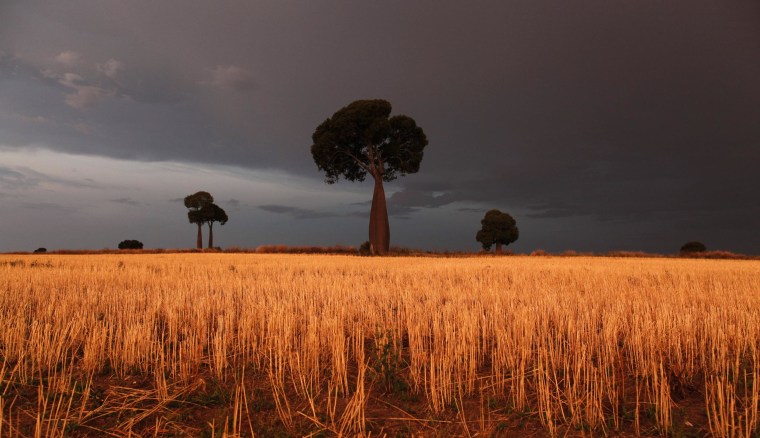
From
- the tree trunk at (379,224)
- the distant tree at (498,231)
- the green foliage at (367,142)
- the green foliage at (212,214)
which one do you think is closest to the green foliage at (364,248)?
the tree trunk at (379,224)

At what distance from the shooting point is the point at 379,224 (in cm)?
3478

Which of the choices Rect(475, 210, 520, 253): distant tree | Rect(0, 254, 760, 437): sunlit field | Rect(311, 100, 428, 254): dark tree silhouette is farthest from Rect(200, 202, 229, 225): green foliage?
Rect(0, 254, 760, 437): sunlit field

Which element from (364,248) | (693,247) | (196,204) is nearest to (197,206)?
(196,204)

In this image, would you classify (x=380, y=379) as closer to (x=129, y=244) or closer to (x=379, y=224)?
(x=379, y=224)

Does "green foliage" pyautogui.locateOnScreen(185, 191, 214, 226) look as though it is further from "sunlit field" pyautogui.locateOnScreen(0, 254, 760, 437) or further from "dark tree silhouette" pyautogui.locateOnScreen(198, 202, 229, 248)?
"sunlit field" pyautogui.locateOnScreen(0, 254, 760, 437)

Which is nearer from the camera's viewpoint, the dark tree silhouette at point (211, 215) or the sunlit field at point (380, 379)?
the sunlit field at point (380, 379)

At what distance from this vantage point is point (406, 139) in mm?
36500

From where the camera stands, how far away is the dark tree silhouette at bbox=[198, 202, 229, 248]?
54688mm

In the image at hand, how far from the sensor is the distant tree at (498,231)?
45.5m

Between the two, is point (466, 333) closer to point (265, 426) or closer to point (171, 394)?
point (265, 426)

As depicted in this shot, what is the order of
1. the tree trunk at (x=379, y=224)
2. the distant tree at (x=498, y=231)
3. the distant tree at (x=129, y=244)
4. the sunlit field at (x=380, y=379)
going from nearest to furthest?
1. the sunlit field at (x=380, y=379)
2. the tree trunk at (x=379, y=224)
3. the distant tree at (x=498, y=231)
4. the distant tree at (x=129, y=244)

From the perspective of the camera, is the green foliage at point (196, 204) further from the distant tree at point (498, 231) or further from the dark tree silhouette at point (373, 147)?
the distant tree at point (498, 231)

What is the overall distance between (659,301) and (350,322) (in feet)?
19.1

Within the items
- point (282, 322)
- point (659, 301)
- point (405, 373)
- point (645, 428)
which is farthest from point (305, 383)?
point (659, 301)
